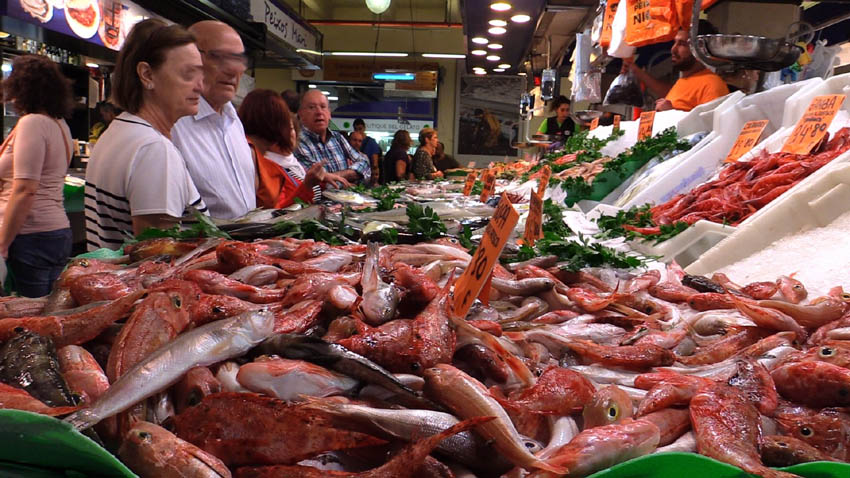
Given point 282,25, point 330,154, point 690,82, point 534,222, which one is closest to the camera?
point 534,222

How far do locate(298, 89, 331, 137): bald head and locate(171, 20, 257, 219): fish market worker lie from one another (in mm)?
2750

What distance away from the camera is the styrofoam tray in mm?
2932

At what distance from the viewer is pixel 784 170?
12.1ft

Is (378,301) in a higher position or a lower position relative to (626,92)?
lower

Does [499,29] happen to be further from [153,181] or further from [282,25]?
[153,181]

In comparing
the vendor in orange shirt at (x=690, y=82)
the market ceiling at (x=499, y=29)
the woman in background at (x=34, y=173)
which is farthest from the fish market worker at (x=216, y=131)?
the market ceiling at (x=499, y=29)

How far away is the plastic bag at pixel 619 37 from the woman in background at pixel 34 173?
503 cm

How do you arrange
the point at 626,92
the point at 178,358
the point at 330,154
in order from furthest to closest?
the point at 330,154 < the point at 626,92 < the point at 178,358

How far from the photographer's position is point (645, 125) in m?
6.23

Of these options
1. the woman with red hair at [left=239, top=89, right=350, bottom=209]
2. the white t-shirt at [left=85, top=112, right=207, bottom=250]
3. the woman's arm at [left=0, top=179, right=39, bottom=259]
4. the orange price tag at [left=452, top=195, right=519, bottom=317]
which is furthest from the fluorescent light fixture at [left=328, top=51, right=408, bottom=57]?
the orange price tag at [left=452, top=195, right=519, bottom=317]

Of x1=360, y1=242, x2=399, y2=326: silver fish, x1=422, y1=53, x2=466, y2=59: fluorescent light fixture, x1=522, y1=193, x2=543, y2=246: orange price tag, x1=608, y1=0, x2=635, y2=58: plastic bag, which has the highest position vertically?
x1=422, y1=53, x2=466, y2=59: fluorescent light fixture

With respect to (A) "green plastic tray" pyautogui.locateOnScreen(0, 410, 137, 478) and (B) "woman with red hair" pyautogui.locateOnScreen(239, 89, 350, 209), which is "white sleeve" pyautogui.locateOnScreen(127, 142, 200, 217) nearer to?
(B) "woman with red hair" pyautogui.locateOnScreen(239, 89, 350, 209)

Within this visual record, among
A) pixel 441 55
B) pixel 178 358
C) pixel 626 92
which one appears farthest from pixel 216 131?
pixel 441 55

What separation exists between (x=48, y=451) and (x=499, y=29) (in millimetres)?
10015
